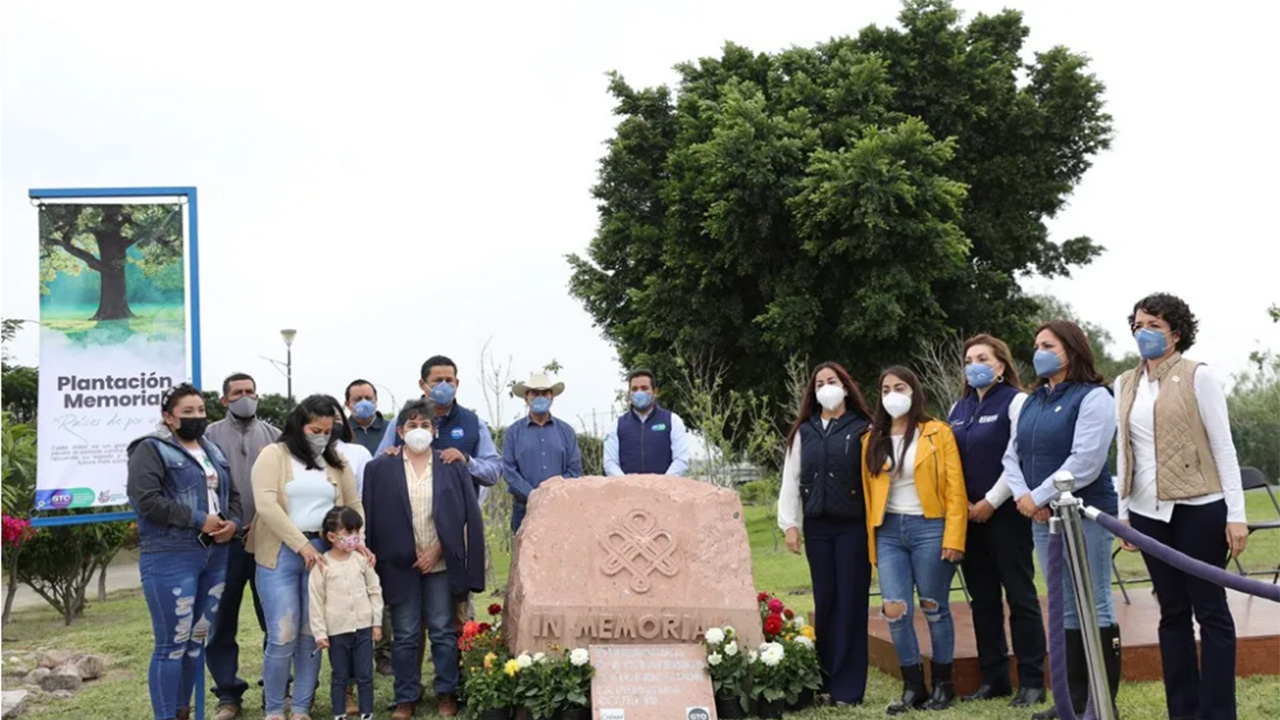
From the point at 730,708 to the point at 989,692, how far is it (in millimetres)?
1439

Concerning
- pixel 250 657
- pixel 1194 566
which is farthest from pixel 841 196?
pixel 1194 566

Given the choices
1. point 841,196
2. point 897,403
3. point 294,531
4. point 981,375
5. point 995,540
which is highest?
point 841,196

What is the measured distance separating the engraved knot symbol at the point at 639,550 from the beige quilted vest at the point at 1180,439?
2708mm

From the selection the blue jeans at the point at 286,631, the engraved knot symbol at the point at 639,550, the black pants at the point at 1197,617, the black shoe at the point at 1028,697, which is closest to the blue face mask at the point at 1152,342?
the black pants at the point at 1197,617

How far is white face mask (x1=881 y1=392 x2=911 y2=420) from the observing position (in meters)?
6.60

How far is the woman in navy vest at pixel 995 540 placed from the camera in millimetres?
6457

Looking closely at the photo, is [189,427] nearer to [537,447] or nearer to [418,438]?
[418,438]

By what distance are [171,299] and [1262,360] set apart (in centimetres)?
3802

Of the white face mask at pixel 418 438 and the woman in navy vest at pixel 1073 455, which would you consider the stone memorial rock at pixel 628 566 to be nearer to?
the white face mask at pixel 418 438

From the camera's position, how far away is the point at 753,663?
261 inches

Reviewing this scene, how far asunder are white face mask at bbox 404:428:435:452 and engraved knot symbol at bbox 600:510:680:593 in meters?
1.16

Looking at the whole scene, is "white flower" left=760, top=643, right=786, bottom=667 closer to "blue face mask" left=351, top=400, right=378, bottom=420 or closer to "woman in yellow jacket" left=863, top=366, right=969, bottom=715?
"woman in yellow jacket" left=863, top=366, right=969, bottom=715

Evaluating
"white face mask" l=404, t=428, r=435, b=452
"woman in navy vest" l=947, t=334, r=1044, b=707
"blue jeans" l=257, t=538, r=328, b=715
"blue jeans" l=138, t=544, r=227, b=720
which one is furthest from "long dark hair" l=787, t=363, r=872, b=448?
"blue jeans" l=138, t=544, r=227, b=720

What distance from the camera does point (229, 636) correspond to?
283 inches
